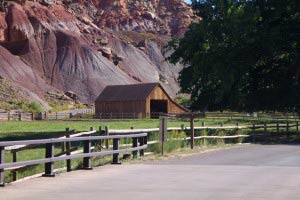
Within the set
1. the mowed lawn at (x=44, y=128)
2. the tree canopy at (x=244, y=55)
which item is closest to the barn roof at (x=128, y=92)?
the mowed lawn at (x=44, y=128)

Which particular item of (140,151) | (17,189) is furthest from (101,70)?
(17,189)

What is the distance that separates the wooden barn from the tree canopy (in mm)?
44309

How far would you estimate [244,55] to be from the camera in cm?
3378

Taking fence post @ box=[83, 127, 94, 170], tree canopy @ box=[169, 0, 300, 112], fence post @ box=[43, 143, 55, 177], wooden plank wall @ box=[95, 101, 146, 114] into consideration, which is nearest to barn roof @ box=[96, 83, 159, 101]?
wooden plank wall @ box=[95, 101, 146, 114]

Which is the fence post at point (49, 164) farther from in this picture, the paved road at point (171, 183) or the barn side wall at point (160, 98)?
the barn side wall at point (160, 98)

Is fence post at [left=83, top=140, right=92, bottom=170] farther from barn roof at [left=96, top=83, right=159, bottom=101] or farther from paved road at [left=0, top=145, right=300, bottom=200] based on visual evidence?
barn roof at [left=96, top=83, right=159, bottom=101]

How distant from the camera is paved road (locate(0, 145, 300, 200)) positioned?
10.7 metres

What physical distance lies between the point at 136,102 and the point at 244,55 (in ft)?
170

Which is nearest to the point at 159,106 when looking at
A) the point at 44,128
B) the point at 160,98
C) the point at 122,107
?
the point at 160,98

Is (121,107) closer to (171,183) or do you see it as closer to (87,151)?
(87,151)

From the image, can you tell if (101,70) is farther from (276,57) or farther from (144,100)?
(276,57)

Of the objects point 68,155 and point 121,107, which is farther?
point 121,107

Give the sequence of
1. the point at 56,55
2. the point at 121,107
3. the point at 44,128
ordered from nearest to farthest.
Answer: the point at 44,128 → the point at 121,107 → the point at 56,55

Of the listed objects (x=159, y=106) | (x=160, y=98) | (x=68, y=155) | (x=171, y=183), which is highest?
(x=160, y=98)
